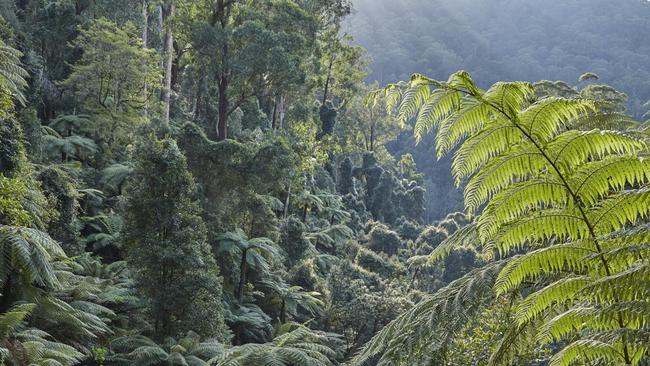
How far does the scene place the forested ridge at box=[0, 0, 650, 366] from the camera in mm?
2734

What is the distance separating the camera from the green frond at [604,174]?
2633 millimetres

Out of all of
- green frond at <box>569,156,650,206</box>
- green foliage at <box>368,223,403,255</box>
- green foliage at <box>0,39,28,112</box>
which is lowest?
green frond at <box>569,156,650,206</box>

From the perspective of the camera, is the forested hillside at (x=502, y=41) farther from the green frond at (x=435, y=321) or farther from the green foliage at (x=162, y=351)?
the green frond at (x=435, y=321)

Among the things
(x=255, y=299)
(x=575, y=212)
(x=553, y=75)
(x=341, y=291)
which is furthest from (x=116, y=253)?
(x=553, y=75)

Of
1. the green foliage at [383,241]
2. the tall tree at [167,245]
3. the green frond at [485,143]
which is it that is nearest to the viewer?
the green frond at [485,143]

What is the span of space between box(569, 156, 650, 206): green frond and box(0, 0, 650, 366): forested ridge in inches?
0.4

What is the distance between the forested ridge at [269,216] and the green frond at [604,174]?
0.01m

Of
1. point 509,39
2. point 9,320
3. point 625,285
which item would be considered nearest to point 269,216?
point 9,320

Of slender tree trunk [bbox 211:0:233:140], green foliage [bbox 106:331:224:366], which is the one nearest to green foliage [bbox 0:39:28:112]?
green foliage [bbox 106:331:224:366]

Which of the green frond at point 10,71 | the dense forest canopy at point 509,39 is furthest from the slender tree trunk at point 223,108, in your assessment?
the dense forest canopy at point 509,39

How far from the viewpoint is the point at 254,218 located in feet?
52.3

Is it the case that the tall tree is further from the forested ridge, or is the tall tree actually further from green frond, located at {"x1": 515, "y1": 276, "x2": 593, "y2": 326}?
green frond, located at {"x1": 515, "y1": 276, "x2": 593, "y2": 326}

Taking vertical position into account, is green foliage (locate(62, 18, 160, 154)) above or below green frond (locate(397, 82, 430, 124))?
above

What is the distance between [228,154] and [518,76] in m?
64.5
